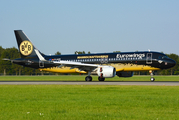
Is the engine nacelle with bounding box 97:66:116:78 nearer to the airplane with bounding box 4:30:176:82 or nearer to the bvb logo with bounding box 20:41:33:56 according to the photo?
the airplane with bounding box 4:30:176:82

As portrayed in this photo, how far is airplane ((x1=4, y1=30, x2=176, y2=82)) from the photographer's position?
127ft

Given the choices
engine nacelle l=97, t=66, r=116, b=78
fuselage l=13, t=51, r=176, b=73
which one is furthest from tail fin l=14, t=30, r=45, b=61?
engine nacelle l=97, t=66, r=116, b=78

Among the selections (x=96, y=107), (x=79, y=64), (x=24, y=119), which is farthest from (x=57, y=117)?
(x=79, y=64)

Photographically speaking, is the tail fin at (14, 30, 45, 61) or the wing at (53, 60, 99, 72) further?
the tail fin at (14, 30, 45, 61)

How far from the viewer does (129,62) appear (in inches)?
1551

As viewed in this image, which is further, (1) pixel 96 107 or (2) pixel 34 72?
(2) pixel 34 72

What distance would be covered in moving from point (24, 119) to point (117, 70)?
30619 millimetres

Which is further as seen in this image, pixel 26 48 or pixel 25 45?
pixel 25 45

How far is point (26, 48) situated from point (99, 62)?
1307cm

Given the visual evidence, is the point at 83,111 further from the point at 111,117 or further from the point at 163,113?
the point at 163,113

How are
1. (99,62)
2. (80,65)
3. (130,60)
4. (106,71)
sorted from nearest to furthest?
(106,71) → (130,60) → (80,65) → (99,62)

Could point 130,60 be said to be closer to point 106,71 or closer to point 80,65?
point 106,71

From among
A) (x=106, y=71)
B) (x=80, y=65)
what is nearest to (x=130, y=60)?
(x=106, y=71)

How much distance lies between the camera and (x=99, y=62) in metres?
41.6
